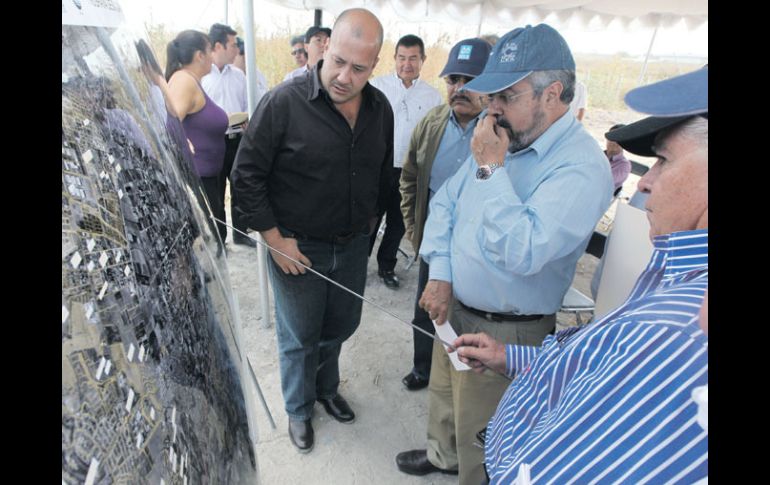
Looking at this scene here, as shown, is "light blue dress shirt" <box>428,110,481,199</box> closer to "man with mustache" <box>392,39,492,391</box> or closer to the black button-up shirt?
"man with mustache" <box>392,39,492,391</box>

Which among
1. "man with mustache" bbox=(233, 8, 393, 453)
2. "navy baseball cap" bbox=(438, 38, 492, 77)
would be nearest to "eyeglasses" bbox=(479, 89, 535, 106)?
"man with mustache" bbox=(233, 8, 393, 453)

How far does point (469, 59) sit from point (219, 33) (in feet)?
10.7

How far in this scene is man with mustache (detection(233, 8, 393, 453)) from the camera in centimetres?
167

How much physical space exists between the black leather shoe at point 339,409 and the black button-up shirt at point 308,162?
1.04 m

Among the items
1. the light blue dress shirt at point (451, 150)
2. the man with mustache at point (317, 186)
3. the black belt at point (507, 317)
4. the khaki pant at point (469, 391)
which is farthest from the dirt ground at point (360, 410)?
the light blue dress shirt at point (451, 150)

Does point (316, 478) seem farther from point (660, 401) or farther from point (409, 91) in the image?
point (409, 91)

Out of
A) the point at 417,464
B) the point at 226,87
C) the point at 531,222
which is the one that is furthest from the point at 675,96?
the point at 226,87

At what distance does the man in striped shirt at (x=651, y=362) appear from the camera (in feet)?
1.89

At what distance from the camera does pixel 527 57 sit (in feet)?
4.62

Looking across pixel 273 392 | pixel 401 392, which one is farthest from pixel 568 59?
pixel 273 392

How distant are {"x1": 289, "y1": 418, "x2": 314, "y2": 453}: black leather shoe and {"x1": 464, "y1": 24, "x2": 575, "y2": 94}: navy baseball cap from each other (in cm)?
179

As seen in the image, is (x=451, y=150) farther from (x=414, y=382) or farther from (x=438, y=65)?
(x=438, y=65)

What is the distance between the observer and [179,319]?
0.64m
